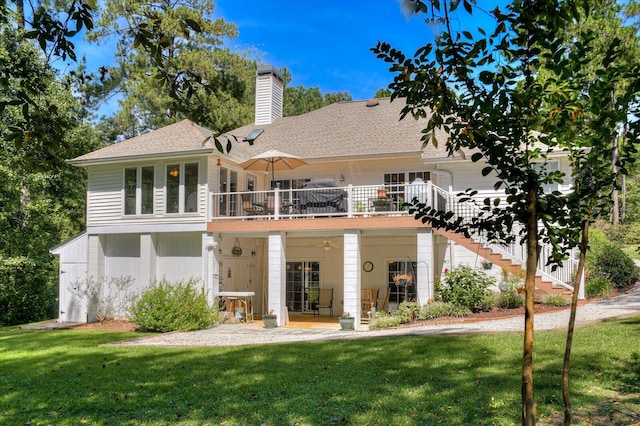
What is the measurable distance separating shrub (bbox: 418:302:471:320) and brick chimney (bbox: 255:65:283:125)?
12651mm

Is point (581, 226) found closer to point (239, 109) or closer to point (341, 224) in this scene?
point (341, 224)

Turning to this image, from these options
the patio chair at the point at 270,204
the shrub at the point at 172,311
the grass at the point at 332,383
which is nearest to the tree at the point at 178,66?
the patio chair at the point at 270,204

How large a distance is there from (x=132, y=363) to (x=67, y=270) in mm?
10911

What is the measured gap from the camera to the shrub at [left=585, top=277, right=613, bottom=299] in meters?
16.3

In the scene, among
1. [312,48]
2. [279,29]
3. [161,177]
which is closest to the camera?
[161,177]

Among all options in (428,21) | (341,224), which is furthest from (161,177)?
(428,21)

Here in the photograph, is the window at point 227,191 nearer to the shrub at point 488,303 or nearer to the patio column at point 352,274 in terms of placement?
the patio column at point 352,274

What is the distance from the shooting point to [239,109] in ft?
93.9

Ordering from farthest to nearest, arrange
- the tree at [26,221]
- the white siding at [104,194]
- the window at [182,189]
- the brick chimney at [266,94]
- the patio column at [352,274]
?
the brick chimney at [266,94]
the tree at [26,221]
the white siding at [104,194]
the window at [182,189]
the patio column at [352,274]

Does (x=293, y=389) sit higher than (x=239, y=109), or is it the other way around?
(x=239, y=109)

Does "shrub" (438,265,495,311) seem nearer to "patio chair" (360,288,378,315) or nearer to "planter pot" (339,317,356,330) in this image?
"planter pot" (339,317,356,330)

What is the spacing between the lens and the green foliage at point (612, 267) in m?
17.6

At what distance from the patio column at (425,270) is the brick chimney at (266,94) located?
436 inches

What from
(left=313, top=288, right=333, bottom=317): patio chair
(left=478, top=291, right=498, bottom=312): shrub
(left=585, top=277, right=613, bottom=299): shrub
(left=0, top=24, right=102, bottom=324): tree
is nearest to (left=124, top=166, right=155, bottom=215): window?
(left=0, top=24, right=102, bottom=324): tree
